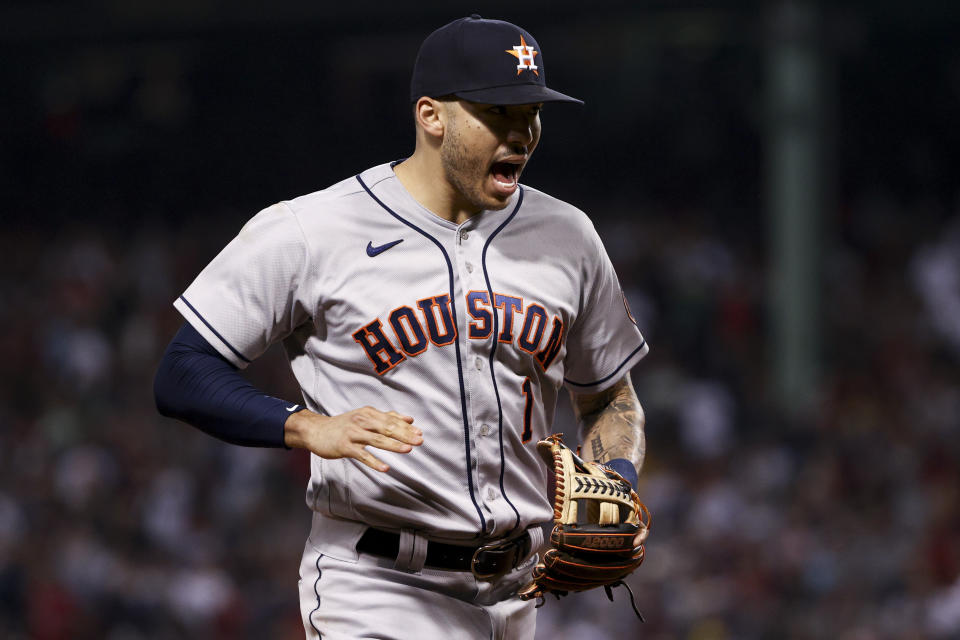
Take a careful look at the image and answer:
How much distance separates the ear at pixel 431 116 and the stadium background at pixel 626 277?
409 centimetres

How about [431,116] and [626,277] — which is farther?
[626,277]

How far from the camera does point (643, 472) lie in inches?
329

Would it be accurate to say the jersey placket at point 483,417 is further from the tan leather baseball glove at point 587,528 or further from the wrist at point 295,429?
the wrist at point 295,429

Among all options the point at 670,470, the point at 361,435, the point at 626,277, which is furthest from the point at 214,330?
the point at 626,277

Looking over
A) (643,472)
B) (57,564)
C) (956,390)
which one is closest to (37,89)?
(57,564)

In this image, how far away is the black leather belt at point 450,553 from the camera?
257 cm

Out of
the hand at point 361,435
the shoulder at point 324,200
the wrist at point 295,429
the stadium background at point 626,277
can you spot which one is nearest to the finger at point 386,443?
the hand at point 361,435

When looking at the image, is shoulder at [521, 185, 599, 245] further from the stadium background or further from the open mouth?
the stadium background

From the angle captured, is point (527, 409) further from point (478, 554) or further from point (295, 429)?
point (295, 429)

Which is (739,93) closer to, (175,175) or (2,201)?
(175,175)

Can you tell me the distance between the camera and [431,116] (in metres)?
2.61

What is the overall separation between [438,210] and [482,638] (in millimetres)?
832

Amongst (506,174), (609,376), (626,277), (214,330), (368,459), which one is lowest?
(626,277)

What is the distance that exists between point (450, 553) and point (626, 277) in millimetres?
7570
